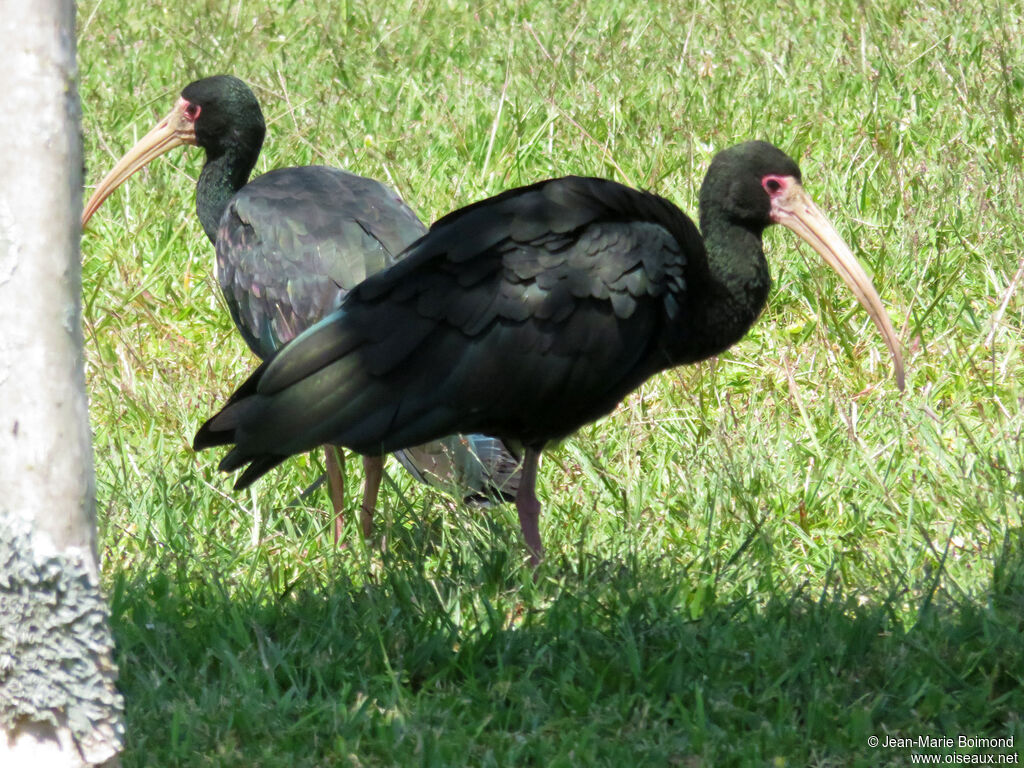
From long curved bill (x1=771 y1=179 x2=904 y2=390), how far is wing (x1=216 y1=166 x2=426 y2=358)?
122 cm

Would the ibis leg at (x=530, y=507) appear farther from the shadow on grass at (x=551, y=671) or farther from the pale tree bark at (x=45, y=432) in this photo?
the pale tree bark at (x=45, y=432)

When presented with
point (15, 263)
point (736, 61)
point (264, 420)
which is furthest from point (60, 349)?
point (736, 61)

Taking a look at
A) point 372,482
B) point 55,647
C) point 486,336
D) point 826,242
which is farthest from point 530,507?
point 55,647

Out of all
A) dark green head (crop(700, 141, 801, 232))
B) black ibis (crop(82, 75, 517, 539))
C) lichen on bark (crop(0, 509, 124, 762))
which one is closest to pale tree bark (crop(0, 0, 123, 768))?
lichen on bark (crop(0, 509, 124, 762))

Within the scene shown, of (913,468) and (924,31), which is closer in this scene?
(913,468)

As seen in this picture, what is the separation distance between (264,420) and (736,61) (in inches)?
170

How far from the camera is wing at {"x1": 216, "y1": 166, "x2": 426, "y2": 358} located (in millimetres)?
4809

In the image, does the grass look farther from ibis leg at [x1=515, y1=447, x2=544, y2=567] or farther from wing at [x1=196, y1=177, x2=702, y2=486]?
wing at [x1=196, y1=177, x2=702, y2=486]

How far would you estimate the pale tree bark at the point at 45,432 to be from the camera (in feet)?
8.26

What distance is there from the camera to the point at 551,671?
354 centimetres

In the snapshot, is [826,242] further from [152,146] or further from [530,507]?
[152,146]

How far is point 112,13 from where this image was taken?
8719 mm

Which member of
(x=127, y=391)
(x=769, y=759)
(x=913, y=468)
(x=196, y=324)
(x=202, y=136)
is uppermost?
(x=202, y=136)

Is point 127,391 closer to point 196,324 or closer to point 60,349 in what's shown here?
point 196,324
